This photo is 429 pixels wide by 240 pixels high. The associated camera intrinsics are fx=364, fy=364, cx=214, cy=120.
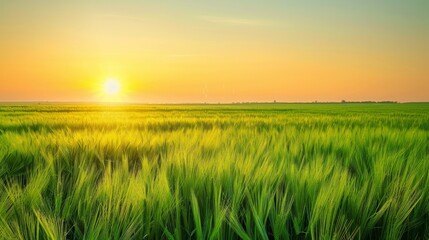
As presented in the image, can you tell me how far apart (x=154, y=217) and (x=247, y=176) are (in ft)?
1.42

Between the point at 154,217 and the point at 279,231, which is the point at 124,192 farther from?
the point at 279,231

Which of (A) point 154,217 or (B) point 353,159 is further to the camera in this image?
(B) point 353,159

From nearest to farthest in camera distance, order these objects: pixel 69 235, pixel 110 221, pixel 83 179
Result: pixel 110 221 → pixel 69 235 → pixel 83 179

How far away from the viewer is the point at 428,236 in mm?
1179

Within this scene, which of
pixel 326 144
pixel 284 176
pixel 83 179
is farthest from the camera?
pixel 326 144

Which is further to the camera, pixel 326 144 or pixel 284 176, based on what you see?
pixel 326 144

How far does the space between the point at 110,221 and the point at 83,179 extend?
0.40 meters

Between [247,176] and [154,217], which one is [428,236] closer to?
[247,176]

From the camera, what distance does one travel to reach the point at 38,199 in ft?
3.82

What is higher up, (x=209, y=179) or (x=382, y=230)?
(x=209, y=179)

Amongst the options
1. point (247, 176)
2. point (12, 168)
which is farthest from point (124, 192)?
point (12, 168)

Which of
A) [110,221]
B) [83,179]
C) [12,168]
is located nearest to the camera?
[110,221]

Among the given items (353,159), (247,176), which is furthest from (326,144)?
(247,176)

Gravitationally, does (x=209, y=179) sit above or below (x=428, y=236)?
above
